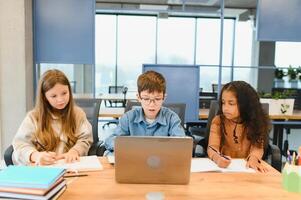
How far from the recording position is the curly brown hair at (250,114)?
6.26 ft

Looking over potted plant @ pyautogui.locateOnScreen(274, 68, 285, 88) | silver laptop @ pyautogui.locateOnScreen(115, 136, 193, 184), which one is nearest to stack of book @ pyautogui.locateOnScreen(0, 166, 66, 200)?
silver laptop @ pyautogui.locateOnScreen(115, 136, 193, 184)

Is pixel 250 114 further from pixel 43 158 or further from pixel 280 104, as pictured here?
pixel 280 104

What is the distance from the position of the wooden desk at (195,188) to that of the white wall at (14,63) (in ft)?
6.87

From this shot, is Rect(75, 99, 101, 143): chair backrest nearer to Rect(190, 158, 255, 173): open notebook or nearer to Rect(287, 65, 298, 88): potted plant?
Rect(190, 158, 255, 173): open notebook

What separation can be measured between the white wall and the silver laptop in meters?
2.27

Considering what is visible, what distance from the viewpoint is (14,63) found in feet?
10.3

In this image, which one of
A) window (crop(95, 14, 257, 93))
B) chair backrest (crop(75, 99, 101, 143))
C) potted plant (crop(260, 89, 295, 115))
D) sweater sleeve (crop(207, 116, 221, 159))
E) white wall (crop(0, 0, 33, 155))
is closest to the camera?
sweater sleeve (crop(207, 116, 221, 159))

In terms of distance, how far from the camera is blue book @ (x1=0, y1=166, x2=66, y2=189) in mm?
1092

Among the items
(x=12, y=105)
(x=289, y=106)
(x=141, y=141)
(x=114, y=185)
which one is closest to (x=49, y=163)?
(x=114, y=185)

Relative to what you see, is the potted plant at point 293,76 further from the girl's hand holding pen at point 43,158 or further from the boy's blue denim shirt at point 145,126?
the girl's hand holding pen at point 43,158

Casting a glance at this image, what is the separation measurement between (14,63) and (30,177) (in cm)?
230

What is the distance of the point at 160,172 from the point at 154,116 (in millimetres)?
544

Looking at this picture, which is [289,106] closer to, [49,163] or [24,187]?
[49,163]

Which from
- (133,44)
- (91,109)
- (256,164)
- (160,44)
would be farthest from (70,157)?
(160,44)
